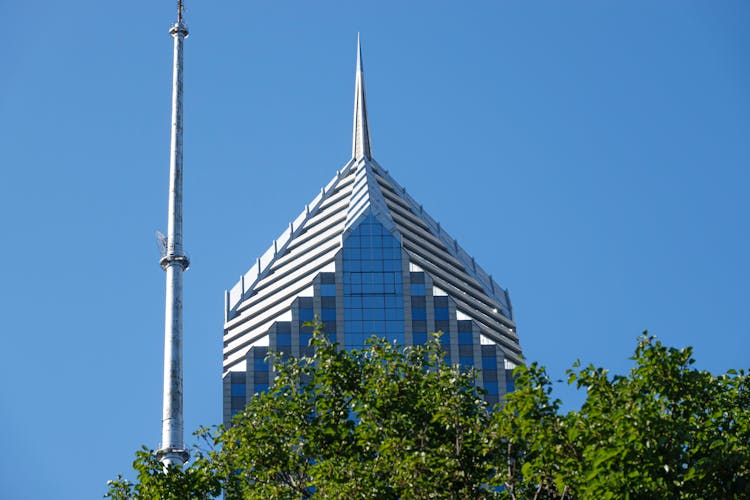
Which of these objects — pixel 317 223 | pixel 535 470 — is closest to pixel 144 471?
pixel 535 470

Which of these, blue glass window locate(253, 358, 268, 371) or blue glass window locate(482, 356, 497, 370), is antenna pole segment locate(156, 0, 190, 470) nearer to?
blue glass window locate(253, 358, 268, 371)

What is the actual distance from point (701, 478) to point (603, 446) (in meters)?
2.81

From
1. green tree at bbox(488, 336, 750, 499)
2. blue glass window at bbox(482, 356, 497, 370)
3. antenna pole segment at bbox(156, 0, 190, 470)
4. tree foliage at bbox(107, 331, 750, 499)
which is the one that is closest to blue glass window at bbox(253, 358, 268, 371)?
blue glass window at bbox(482, 356, 497, 370)

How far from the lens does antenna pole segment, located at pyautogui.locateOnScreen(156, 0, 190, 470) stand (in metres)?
87.0

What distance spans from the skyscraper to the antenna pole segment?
181ft

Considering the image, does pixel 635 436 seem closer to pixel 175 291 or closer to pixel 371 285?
pixel 175 291

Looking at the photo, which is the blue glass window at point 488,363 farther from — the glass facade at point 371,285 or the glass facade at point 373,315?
the glass facade at point 371,285

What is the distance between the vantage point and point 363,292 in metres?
170

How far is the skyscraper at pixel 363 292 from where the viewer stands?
164m

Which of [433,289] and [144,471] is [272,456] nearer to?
[144,471]

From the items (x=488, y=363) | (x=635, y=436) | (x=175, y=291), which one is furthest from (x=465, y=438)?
(x=488, y=363)

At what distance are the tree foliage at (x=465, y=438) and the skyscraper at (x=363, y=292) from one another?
3780 inches

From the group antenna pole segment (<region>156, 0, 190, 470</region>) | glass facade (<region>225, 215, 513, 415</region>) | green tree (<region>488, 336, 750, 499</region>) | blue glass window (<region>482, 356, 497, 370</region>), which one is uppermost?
glass facade (<region>225, 215, 513, 415</region>)

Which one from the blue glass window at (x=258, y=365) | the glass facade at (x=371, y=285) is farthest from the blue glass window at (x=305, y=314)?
the blue glass window at (x=258, y=365)
